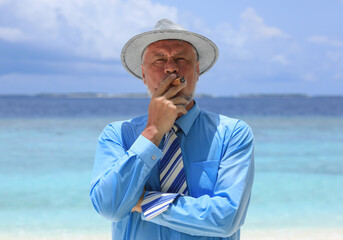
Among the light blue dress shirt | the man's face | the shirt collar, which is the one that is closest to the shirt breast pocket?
Result: the light blue dress shirt

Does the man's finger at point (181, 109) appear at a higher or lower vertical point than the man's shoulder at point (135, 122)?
lower

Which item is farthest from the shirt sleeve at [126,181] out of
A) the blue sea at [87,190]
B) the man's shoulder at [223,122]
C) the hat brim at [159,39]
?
the blue sea at [87,190]

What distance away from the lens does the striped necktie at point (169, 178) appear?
5.72ft

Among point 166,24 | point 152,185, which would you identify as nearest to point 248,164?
point 152,185

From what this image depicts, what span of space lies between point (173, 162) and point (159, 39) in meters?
0.55

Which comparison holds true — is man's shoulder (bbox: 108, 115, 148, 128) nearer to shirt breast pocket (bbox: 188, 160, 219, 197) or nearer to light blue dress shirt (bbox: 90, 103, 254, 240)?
light blue dress shirt (bbox: 90, 103, 254, 240)

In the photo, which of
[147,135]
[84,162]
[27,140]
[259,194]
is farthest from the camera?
[27,140]

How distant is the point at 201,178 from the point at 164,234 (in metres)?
0.28

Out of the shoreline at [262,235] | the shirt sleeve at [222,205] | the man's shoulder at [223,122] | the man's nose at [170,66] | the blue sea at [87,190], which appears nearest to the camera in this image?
the shirt sleeve at [222,205]

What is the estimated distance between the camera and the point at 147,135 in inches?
69.1

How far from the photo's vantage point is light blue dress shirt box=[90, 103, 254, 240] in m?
1.71

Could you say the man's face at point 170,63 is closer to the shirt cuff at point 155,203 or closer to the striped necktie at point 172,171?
the striped necktie at point 172,171

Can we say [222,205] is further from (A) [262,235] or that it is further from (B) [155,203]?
(A) [262,235]

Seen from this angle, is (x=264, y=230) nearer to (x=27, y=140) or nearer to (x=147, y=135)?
(x=147, y=135)
